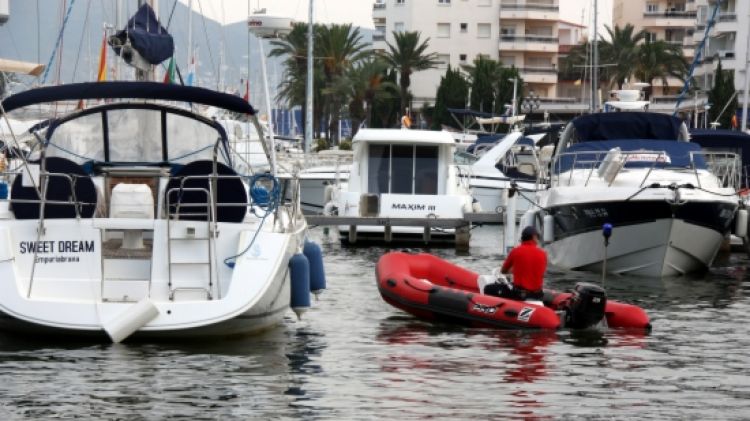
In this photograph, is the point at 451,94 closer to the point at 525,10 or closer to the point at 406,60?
the point at 406,60

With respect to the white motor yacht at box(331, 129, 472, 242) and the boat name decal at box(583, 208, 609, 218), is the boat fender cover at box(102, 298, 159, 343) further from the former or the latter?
the white motor yacht at box(331, 129, 472, 242)

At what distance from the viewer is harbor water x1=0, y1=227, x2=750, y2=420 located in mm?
13016

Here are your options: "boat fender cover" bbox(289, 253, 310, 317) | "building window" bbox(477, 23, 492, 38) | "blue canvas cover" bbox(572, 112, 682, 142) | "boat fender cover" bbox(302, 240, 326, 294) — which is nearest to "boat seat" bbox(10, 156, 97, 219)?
"boat fender cover" bbox(289, 253, 310, 317)

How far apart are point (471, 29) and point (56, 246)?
9192 centimetres

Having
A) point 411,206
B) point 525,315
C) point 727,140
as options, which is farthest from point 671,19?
point 525,315

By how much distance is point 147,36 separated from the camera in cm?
1808

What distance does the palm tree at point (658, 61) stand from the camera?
93.1m

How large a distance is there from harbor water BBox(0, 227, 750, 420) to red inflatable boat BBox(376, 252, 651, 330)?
6.7 inches

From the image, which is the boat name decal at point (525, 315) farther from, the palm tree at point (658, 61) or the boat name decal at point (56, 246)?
the palm tree at point (658, 61)

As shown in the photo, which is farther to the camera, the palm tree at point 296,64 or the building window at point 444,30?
the building window at point 444,30

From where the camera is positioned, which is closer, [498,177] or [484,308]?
[484,308]

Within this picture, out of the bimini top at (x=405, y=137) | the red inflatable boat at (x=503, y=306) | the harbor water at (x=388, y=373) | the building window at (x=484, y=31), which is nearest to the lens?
the harbor water at (x=388, y=373)

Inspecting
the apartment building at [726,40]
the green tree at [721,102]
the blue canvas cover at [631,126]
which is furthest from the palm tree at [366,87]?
the blue canvas cover at [631,126]

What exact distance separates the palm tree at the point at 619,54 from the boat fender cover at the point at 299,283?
78567 millimetres
